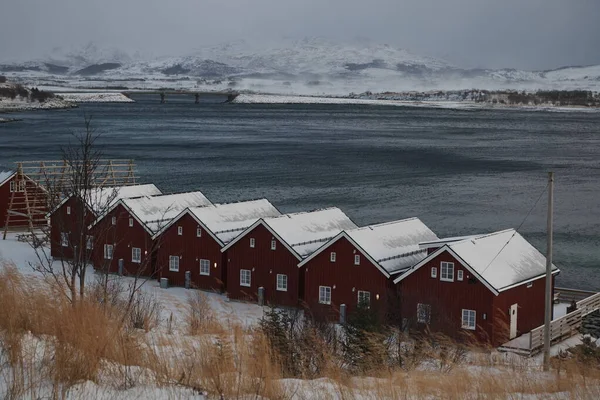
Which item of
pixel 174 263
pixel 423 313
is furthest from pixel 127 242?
pixel 423 313

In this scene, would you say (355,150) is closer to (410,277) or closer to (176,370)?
(410,277)

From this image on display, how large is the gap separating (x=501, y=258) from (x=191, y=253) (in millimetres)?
8844

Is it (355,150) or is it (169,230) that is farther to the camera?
(355,150)

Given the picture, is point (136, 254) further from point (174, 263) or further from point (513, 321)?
point (513, 321)

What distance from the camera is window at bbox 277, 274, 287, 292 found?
22.0 metres

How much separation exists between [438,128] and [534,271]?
103 metres

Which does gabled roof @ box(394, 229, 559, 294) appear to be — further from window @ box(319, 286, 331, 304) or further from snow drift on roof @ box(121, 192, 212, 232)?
snow drift on roof @ box(121, 192, 212, 232)

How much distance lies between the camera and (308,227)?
23375 mm

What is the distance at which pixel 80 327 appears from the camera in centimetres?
589

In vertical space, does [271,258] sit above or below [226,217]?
below

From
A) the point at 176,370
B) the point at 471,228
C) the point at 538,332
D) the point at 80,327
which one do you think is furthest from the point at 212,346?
the point at 471,228

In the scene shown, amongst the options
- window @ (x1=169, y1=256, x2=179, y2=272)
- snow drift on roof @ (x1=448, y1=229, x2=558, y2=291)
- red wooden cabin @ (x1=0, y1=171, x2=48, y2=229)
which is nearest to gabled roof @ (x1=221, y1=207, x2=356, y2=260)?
window @ (x1=169, y1=256, x2=179, y2=272)

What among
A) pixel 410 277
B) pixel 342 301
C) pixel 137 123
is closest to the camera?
pixel 410 277

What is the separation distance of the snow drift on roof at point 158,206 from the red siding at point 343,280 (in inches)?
217
